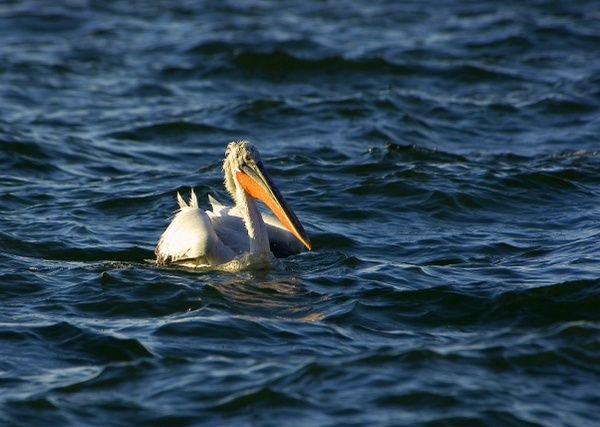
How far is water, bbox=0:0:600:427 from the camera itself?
5.34 m

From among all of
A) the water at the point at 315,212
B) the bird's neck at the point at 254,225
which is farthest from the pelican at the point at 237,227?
the water at the point at 315,212

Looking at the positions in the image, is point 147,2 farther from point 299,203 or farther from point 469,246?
point 469,246

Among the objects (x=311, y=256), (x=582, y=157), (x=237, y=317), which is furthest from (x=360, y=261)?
(x=582, y=157)

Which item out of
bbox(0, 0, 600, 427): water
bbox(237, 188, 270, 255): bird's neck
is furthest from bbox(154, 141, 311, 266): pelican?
bbox(0, 0, 600, 427): water

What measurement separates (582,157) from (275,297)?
16.1ft

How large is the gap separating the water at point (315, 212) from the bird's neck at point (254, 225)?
222mm

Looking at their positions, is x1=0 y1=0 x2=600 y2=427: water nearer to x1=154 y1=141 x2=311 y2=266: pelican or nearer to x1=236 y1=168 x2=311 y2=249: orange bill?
x1=154 y1=141 x2=311 y2=266: pelican

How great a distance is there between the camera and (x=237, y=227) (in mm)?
8039

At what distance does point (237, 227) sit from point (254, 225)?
53 cm

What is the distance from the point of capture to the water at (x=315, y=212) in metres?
5.34

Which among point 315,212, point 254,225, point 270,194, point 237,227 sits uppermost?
point 270,194

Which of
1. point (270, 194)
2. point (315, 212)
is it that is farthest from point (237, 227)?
point (315, 212)

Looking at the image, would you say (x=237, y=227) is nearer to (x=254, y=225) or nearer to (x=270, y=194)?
(x=254, y=225)

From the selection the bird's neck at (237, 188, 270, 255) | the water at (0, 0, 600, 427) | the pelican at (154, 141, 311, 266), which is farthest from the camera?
the bird's neck at (237, 188, 270, 255)
